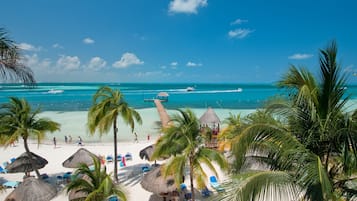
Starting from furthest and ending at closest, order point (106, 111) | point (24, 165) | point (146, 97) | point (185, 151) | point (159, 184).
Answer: point (146, 97) → point (24, 165) → point (106, 111) → point (159, 184) → point (185, 151)

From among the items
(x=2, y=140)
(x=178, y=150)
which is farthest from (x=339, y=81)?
(x=2, y=140)

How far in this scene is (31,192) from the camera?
8555 millimetres

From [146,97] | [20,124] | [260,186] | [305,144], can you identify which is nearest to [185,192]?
[305,144]

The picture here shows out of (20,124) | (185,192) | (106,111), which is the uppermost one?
(106,111)

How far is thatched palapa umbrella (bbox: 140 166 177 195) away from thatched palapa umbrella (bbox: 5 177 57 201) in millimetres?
3771

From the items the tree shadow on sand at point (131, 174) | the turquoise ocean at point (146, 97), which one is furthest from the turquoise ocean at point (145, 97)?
the tree shadow on sand at point (131, 174)

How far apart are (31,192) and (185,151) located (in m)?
6.17

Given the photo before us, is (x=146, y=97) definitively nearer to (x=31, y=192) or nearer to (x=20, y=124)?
A: (x=20, y=124)

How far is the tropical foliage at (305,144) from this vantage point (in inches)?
136

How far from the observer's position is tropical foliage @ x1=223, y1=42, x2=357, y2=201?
11.3 feet

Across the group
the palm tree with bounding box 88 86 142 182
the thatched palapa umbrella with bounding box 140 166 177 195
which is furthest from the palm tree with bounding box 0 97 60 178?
the thatched palapa umbrella with bounding box 140 166 177 195

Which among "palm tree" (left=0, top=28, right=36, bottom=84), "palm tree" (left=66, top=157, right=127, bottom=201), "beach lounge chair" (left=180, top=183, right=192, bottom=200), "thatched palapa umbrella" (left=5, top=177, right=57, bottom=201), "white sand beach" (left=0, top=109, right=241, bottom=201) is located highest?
"palm tree" (left=0, top=28, right=36, bottom=84)

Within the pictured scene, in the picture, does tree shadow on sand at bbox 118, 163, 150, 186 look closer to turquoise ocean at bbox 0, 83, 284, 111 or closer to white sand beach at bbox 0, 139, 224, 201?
white sand beach at bbox 0, 139, 224, 201

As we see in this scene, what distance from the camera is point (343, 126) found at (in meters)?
3.76
